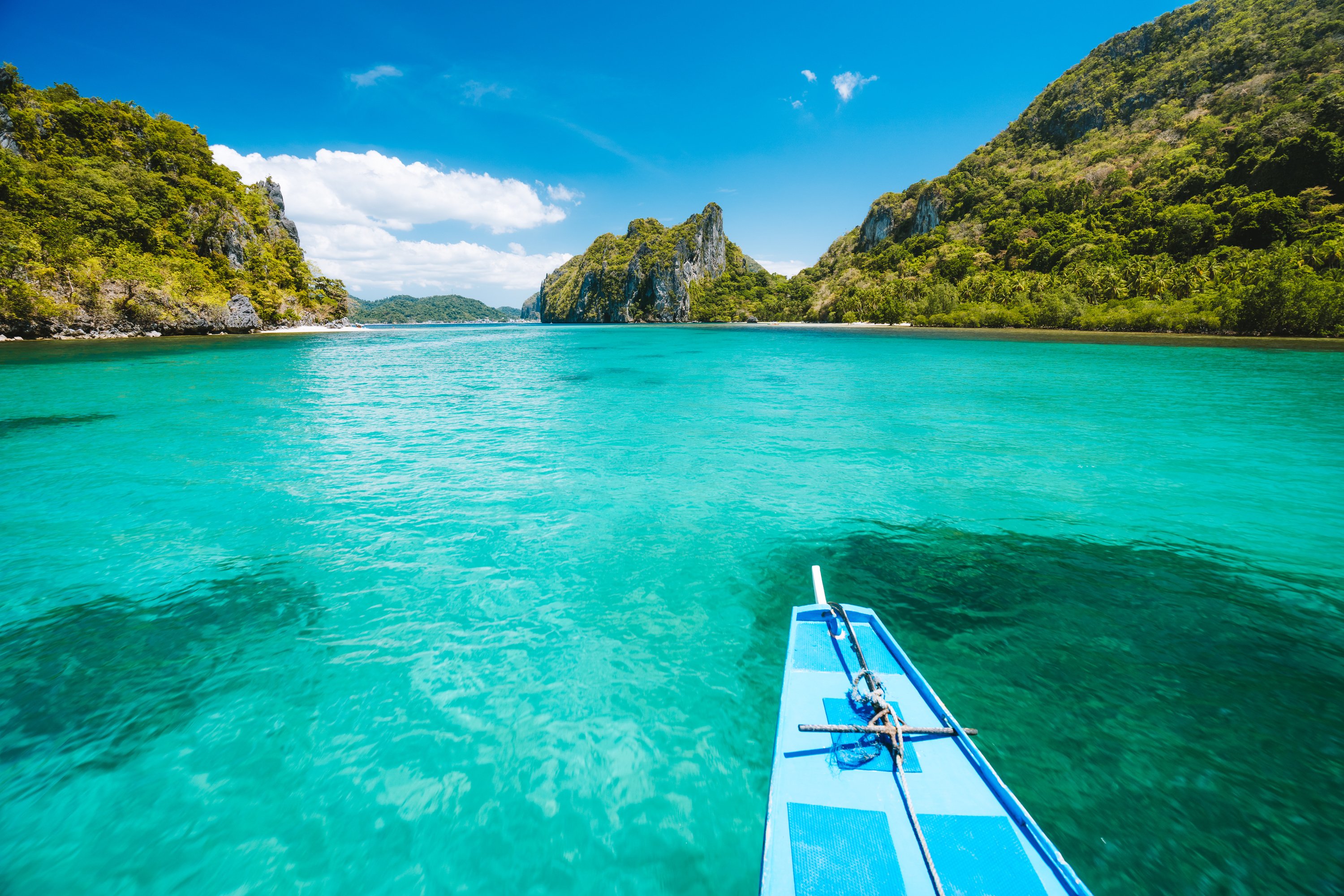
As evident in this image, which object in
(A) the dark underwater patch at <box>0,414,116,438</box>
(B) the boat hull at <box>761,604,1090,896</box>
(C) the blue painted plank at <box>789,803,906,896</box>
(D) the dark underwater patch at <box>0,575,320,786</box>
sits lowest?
(D) the dark underwater patch at <box>0,575,320,786</box>

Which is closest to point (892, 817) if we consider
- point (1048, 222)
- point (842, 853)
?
point (842, 853)

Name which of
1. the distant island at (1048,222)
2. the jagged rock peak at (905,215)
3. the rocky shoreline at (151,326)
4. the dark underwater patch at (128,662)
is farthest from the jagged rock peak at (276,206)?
the jagged rock peak at (905,215)

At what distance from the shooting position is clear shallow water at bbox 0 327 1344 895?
4.85 meters

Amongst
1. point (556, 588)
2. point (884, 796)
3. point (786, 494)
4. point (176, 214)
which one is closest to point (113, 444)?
point (556, 588)

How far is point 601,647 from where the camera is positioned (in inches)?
308

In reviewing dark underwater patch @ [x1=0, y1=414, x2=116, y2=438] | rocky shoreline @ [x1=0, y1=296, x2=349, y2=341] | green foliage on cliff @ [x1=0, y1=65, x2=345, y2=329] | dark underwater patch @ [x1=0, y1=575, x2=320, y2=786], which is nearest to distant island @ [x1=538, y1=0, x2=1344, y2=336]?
dark underwater patch @ [x1=0, y1=575, x2=320, y2=786]

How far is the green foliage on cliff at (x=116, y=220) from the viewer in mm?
61562

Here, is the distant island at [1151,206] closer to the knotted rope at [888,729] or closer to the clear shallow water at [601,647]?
the clear shallow water at [601,647]

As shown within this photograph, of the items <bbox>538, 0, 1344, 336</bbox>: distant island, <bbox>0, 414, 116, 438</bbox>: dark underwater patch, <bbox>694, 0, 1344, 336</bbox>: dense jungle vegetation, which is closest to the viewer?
<bbox>0, 414, 116, 438</bbox>: dark underwater patch

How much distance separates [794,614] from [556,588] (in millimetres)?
4953

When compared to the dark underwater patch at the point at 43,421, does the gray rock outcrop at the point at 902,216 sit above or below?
above

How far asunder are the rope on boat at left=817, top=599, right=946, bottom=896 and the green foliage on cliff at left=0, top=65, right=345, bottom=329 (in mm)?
97677

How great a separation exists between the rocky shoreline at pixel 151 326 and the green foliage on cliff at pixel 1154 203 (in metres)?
145

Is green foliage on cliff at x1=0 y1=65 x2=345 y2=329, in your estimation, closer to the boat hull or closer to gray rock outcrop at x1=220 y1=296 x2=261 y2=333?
gray rock outcrop at x1=220 y1=296 x2=261 y2=333
